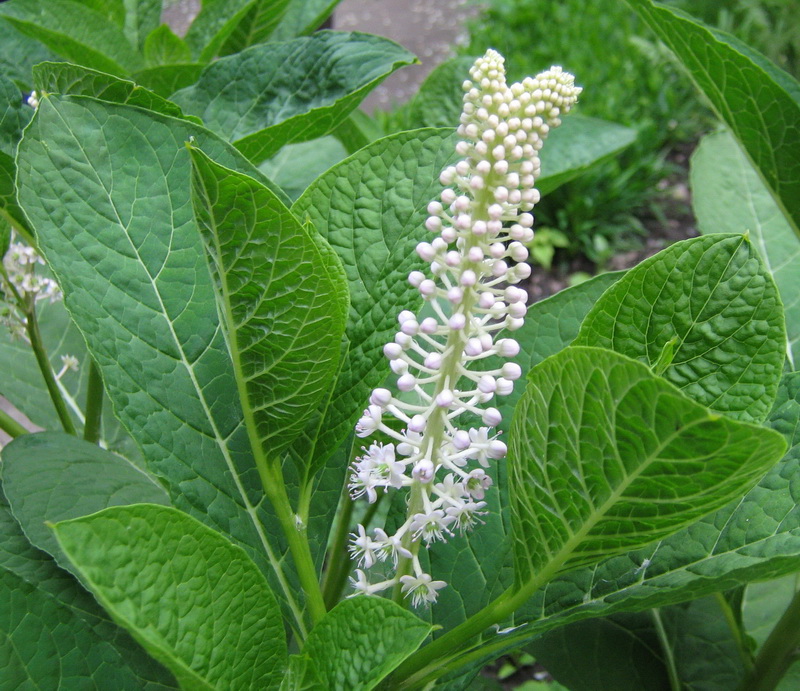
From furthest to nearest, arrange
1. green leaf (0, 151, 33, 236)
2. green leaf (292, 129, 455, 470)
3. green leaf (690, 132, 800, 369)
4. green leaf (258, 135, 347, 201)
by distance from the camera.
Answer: green leaf (258, 135, 347, 201)
green leaf (690, 132, 800, 369)
green leaf (0, 151, 33, 236)
green leaf (292, 129, 455, 470)

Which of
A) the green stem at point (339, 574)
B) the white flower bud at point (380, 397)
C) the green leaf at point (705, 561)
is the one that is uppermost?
the white flower bud at point (380, 397)

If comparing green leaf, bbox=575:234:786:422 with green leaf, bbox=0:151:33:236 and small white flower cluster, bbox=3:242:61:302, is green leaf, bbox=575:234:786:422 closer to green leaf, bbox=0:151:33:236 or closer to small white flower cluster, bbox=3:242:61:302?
green leaf, bbox=0:151:33:236

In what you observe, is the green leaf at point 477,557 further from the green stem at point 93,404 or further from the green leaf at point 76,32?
the green leaf at point 76,32

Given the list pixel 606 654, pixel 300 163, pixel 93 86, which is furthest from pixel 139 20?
pixel 606 654

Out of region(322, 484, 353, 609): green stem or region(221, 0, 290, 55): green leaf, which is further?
region(221, 0, 290, 55): green leaf

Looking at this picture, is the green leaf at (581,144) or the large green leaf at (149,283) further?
the green leaf at (581,144)

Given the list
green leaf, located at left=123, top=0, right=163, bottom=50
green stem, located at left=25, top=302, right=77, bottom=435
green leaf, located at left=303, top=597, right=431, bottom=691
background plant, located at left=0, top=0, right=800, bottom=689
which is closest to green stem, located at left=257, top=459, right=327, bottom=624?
background plant, located at left=0, top=0, right=800, bottom=689

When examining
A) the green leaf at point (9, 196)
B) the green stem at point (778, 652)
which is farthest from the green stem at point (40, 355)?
the green stem at point (778, 652)

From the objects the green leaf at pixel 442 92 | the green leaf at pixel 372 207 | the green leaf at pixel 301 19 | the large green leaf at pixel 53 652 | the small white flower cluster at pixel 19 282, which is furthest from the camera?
the green leaf at pixel 301 19
